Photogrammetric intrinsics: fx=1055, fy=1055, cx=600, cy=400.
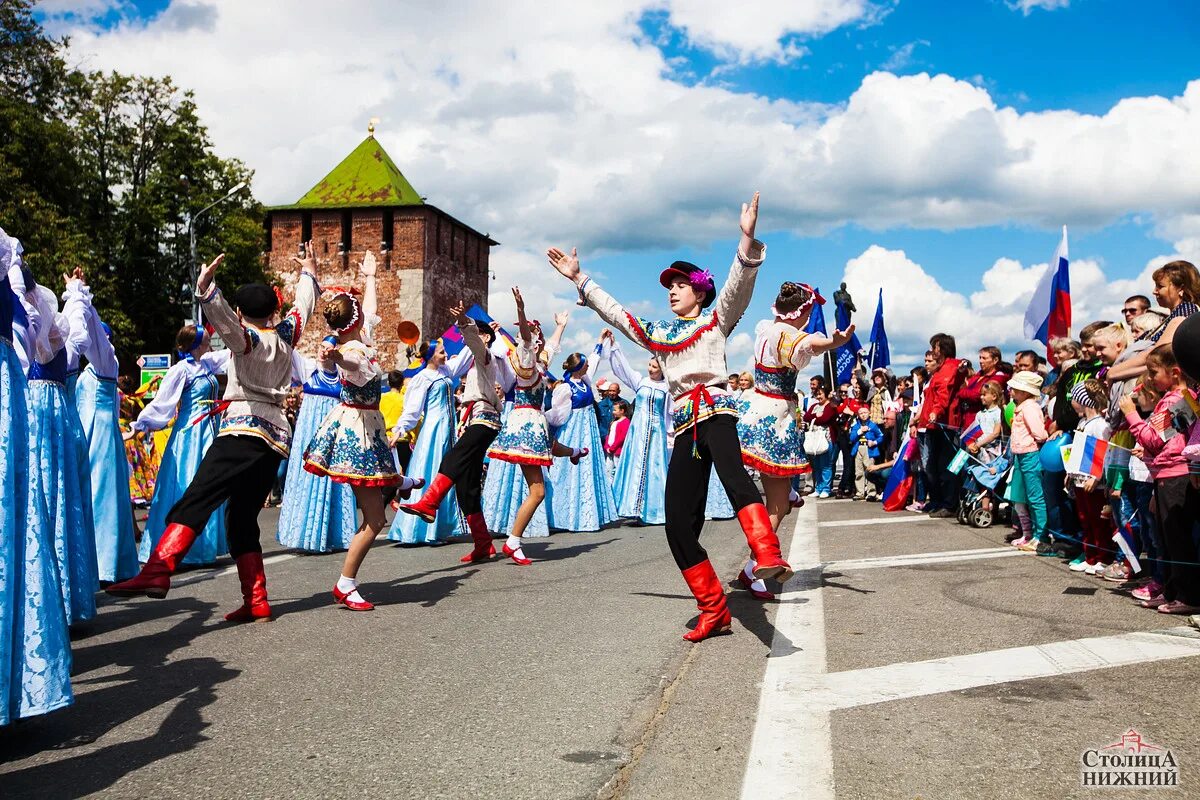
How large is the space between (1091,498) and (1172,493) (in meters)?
2.00

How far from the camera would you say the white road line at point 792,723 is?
3.28m

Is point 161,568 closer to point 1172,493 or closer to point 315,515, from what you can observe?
point 315,515

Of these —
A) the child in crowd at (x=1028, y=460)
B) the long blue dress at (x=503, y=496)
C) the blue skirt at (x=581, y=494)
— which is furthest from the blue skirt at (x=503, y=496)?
the child in crowd at (x=1028, y=460)

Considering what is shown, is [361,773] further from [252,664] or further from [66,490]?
[66,490]

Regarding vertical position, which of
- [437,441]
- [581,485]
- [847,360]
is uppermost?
[847,360]

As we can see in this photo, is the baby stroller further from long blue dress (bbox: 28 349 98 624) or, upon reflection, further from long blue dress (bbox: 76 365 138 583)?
long blue dress (bbox: 28 349 98 624)

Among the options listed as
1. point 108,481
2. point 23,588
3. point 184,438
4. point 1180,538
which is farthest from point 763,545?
point 184,438

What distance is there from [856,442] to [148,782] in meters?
15.7

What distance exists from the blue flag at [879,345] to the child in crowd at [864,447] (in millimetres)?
2072

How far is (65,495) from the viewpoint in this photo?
5.98 meters

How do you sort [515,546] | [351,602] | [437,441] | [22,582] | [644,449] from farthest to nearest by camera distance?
[644,449] < [437,441] < [515,546] < [351,602] < [22,582]

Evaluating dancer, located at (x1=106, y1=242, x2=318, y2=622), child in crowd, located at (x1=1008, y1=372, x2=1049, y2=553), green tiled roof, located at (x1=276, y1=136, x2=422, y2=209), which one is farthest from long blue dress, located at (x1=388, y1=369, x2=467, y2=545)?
green tiled roof, located at (x1=276, y1=136, x2=422, y2=209)

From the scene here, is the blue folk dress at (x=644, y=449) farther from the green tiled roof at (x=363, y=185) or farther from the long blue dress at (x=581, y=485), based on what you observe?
the green tiled roof at (x=363, y=185)

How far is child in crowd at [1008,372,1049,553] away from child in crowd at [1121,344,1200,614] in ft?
10.6
